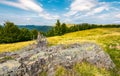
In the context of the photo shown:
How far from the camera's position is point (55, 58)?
2489 centimetres

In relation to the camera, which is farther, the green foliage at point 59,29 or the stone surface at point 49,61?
the green foliage at point 59,29

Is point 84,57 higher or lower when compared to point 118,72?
higher

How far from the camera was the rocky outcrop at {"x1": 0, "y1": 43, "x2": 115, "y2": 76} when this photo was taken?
21.2m

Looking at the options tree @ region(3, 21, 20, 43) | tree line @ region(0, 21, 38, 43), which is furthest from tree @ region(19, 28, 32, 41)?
tree @ region(3, 21, 20, 43)

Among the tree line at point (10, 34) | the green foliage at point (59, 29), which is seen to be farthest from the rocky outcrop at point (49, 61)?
the green foliage at point (59, 29)

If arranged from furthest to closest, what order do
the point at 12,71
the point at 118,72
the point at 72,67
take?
the point at 118,72 → the point at 72,67 → the point at 12,71

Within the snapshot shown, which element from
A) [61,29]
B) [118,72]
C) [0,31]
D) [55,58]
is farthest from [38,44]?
[61,29]

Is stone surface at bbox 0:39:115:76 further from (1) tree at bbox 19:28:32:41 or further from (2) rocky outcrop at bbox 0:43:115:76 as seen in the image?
(1) tree at bbox 19:28:32:41

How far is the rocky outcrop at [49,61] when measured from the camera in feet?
69.5

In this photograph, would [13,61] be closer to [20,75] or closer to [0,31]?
[20,75]

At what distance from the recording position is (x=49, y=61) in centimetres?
2423

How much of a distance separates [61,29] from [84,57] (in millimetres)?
86976

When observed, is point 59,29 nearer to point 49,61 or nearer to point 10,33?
point 10,33

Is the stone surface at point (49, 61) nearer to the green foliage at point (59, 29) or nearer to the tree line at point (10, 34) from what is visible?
the tree line at point (10, 34)
